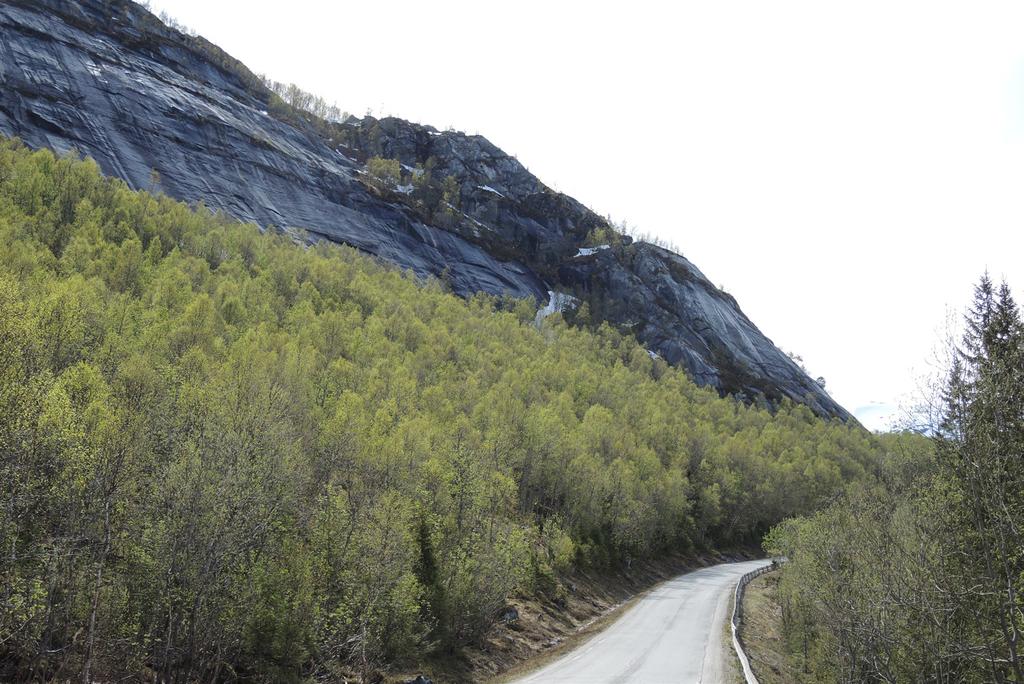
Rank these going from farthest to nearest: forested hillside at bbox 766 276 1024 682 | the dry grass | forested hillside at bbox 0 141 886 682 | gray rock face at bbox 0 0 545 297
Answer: gray rock face at bbox 0 0 545 297 < the dry grass < forested hillside at bbox 0 141 886 682 < forested hillside at bbox 766 276 1024 682

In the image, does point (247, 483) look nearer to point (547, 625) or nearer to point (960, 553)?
point (960, 553)

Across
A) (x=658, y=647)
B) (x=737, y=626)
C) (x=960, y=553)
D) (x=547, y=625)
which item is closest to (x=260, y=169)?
(x=547, y=625)

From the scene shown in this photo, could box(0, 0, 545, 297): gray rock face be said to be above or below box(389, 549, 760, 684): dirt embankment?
above

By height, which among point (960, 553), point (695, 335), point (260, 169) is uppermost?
point (260, 169)

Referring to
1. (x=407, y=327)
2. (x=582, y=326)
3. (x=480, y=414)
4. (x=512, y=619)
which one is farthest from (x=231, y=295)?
(x=582, y=326)

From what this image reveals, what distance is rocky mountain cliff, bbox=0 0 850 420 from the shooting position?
376ft

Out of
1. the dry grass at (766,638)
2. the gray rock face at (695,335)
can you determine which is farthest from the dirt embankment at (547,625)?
the gray rock face at (695,335)

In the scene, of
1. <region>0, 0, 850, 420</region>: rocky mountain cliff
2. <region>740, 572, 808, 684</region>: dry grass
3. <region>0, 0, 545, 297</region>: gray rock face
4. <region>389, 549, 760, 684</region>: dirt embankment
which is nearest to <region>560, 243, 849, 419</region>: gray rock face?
<region>0, 0, 850, 420</region>: rocky mountain cliff

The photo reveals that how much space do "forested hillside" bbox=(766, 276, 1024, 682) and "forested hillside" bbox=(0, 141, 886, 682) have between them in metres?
15.1

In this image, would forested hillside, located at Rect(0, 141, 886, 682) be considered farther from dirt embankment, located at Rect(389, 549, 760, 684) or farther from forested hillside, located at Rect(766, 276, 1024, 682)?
forested hillside, located at Rect(766, 276, 1024, 682)

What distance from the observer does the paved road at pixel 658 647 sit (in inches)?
919

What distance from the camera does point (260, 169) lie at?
5443 inches

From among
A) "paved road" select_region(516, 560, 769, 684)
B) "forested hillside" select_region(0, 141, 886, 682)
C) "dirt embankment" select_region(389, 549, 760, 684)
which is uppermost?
"forested hillside" select_region(0, 141, 886, 682)

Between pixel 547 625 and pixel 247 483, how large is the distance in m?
24.2
